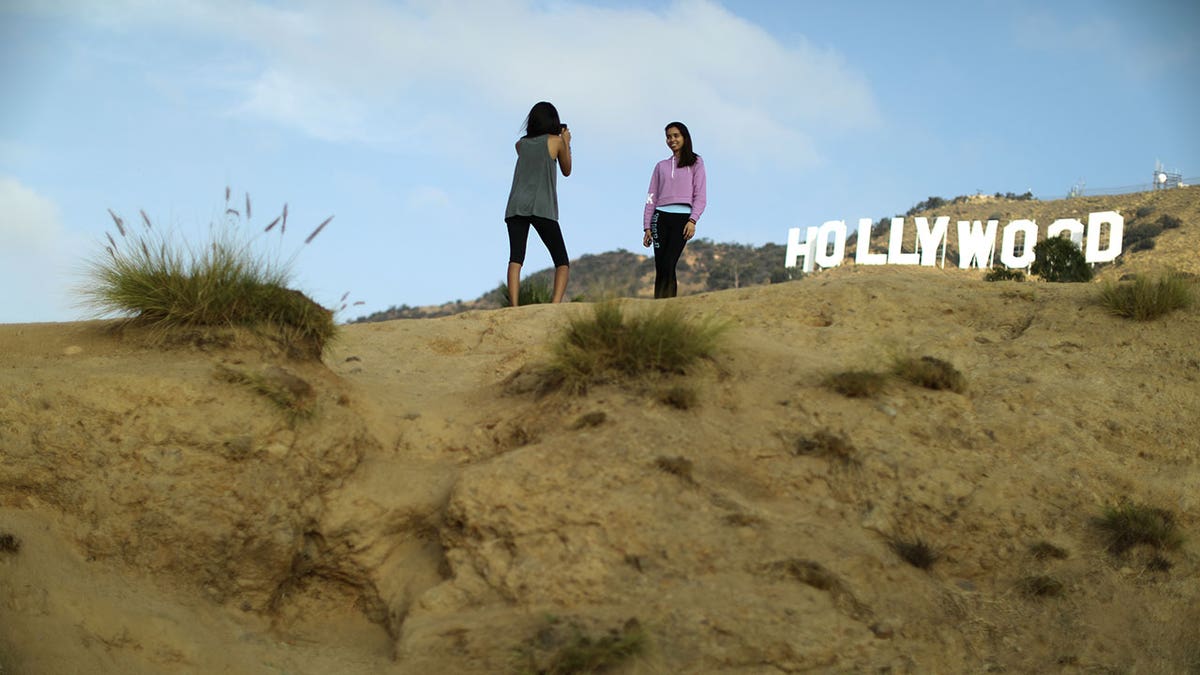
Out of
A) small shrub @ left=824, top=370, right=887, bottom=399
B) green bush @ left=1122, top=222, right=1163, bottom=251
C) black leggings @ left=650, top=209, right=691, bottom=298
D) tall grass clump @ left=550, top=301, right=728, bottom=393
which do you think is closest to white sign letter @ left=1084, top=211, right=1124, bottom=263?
green bush @ left=1122, top=222, right=1163, bottom=251

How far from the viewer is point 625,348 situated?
17.1 ft

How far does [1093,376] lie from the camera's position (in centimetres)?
575

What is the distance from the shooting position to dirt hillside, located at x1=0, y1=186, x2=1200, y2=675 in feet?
13.3

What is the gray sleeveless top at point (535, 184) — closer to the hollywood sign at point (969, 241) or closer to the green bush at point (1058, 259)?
the green bush at point (1058, 259)

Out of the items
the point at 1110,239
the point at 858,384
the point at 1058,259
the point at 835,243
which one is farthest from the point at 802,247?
the point at 858,384

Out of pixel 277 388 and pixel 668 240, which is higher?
pixel 668 240

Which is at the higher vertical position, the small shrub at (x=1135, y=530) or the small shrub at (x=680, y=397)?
the small shrub at (x=680, y=397)

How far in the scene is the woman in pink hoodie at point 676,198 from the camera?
8820 millimetres

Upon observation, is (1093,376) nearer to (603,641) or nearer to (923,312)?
(923,312)

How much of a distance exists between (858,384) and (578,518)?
1877 mm

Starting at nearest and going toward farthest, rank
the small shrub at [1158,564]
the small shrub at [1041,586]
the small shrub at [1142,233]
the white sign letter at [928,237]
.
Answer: the small shrub at [1041,586] → the small shrub at [1158,564] → the white sign letter at [928,237] → the small shrub at [1142,233]

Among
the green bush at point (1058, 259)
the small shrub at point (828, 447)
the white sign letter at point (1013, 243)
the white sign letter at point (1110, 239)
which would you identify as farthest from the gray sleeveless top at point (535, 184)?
the white sign letter at point (1110, 239)

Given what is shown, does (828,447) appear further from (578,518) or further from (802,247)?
(802,247)

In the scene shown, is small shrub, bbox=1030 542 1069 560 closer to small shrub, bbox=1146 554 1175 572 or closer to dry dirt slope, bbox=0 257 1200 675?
dry dirt slope, bbox=0 257 1200 675
